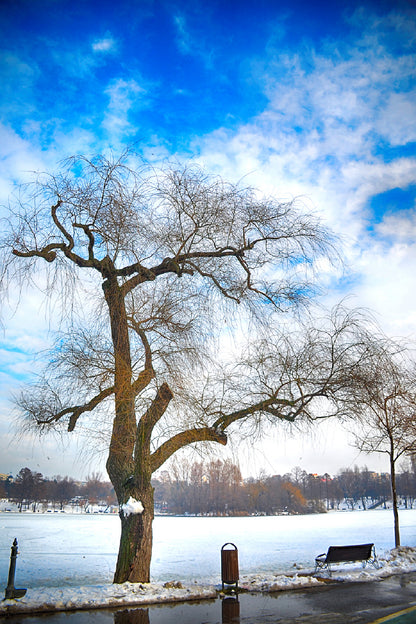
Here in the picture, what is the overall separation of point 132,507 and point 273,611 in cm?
349

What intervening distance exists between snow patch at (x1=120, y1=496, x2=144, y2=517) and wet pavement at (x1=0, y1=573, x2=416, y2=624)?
6.97ft

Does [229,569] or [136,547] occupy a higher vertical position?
[136,547]

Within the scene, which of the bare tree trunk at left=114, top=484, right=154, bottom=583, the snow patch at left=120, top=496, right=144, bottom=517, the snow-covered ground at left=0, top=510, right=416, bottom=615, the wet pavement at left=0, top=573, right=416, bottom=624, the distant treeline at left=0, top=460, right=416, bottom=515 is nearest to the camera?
the wet pavement at left=0, top=573, right=416, bottom=624

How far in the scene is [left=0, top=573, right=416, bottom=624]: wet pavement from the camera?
22.5ft

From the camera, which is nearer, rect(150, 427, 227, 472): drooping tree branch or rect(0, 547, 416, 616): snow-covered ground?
rect(0, 547, 416, 616): snow-covered ground

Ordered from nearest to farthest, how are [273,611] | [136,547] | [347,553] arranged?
[273,611]
[136,547]
[347,553]

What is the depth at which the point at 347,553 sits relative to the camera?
1230 centimetres

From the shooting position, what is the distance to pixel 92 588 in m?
8.52

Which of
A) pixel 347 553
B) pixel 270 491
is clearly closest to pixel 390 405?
pixel 347 553

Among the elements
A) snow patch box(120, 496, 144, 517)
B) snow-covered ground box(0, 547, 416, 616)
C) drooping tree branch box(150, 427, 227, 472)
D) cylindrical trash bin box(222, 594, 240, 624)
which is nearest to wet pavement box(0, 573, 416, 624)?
cylindrical trash bin box(222, 594, 240, 624)

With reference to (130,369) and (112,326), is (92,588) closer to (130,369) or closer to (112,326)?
(130,369)

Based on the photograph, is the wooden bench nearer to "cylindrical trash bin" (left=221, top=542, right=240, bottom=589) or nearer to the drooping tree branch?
"cylindrical trash bin" (left=221, top=542, right=240, bottom=589)

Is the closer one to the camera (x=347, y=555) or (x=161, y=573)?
(x=347, y=555)

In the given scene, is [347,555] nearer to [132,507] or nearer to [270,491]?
[132,507]
